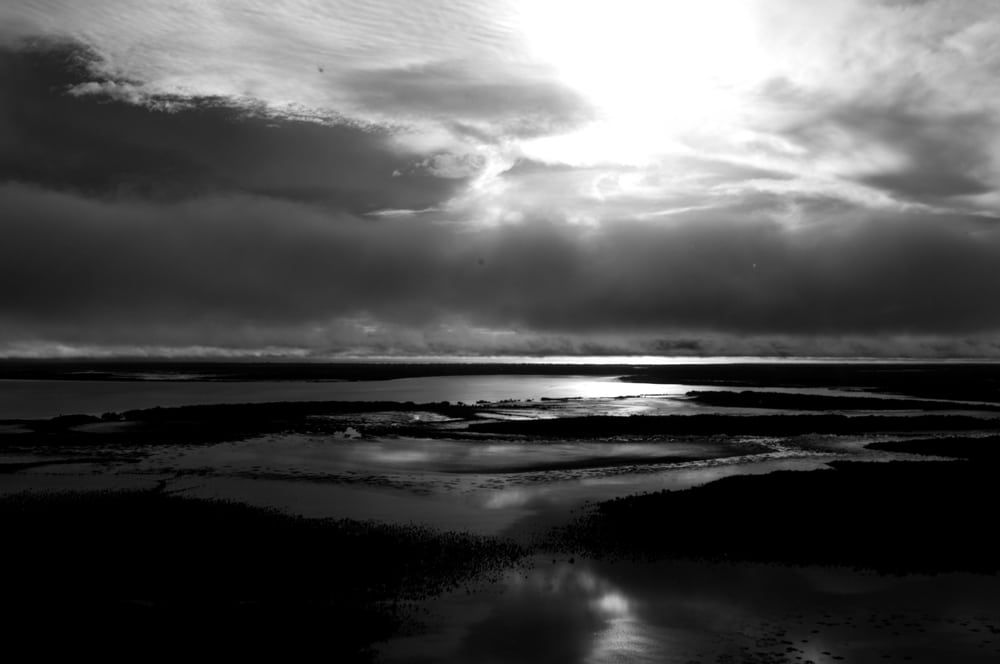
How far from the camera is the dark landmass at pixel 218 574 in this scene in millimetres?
15484

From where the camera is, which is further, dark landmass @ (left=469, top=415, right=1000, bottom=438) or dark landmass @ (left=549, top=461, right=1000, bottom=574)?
dark landmass @ (left=469, top=415, right=1000, bottom=438)

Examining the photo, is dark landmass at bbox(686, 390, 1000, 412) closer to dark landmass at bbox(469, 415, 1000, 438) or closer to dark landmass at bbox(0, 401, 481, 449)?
dark landmass at bbox(469, 415, 1000, 438)

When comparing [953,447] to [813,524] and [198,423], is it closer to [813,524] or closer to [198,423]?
[813,524]

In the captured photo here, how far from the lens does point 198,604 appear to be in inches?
683

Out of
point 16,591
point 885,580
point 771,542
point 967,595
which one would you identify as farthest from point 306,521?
point 967,595

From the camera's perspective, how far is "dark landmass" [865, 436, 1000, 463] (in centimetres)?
4203

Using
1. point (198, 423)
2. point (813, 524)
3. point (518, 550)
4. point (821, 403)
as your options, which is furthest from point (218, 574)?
point (821, 403)

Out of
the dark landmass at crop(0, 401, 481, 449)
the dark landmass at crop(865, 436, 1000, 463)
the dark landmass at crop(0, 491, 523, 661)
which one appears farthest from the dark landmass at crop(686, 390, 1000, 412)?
the dark landmass at crop(0, 491, 523, 661)

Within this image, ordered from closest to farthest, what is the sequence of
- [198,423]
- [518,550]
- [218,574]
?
1. [218,574]
2. [518,550]
3. [198,423]

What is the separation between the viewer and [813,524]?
2553 centimetres

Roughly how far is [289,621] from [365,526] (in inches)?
355

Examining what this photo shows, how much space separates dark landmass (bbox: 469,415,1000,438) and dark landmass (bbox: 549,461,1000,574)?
2322 centimetres

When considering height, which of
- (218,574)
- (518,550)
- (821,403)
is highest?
(821,403)

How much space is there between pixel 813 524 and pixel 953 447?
2654cm
